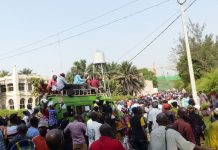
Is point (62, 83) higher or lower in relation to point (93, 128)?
higher

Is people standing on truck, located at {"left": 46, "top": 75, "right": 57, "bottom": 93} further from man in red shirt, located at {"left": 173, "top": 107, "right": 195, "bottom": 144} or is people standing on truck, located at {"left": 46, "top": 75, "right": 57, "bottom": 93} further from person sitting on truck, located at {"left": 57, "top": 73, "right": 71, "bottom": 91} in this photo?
man in red shirt, located at {"left": 173, "top": 107, "right": 195, "bottom": 144}

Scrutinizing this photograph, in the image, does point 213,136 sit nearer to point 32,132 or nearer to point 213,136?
point 213,136

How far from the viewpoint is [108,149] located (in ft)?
18.9

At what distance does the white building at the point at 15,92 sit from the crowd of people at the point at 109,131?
7138 centimetres

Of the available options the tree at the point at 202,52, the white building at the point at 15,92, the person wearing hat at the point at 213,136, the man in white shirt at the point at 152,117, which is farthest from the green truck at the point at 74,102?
the white building at the point at 15,92

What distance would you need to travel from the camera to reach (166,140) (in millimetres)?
5977

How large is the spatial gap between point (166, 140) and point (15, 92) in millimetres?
79228

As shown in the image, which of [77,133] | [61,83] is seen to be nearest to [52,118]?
[61,83]

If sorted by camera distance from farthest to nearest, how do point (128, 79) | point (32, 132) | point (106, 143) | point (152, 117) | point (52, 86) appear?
1. point (128, 79)
2. point (52, 86)
3. point (152, 117)
4. point (32, 132)
5. point (106, 143)

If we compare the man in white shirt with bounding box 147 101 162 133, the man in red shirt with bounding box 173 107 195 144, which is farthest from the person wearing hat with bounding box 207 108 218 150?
the man in white shirt with bounding box 147 101 162 133

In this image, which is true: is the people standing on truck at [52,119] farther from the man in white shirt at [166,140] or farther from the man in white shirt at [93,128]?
the man in white shirt at [166,140]

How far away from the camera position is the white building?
8281 cm

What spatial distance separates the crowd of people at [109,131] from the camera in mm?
5867

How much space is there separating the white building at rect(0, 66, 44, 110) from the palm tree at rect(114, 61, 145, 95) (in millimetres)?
18554
